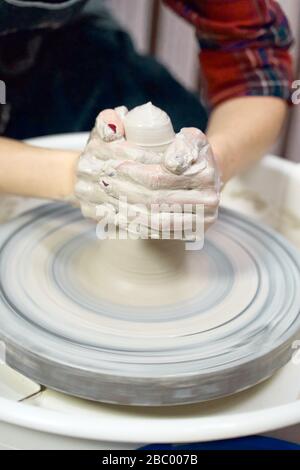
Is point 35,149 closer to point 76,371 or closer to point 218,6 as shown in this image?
point 76,371

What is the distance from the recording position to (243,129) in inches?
53.2

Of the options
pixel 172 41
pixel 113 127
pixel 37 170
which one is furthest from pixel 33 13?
pixel 172 41

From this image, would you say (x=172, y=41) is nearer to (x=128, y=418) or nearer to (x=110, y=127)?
(x=110, y=127)

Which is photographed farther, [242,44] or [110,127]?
[242,44]

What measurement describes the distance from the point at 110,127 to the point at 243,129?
0.45 meters

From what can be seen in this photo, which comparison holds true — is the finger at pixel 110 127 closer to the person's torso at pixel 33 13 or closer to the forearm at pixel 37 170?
the forearm at pixel 37 170

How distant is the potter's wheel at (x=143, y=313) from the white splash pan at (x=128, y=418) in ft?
0.17

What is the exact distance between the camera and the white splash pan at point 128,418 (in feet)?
2.75

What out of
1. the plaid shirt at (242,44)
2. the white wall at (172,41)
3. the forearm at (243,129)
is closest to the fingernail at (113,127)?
the forearm at (243,129)

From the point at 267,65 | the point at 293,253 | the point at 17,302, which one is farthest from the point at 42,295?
the point at 267,65

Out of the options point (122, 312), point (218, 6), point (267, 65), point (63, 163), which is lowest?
point (122, 312)

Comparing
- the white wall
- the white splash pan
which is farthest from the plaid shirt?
the white wall

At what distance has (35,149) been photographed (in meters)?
1.19

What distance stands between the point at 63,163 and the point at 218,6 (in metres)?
0.59
